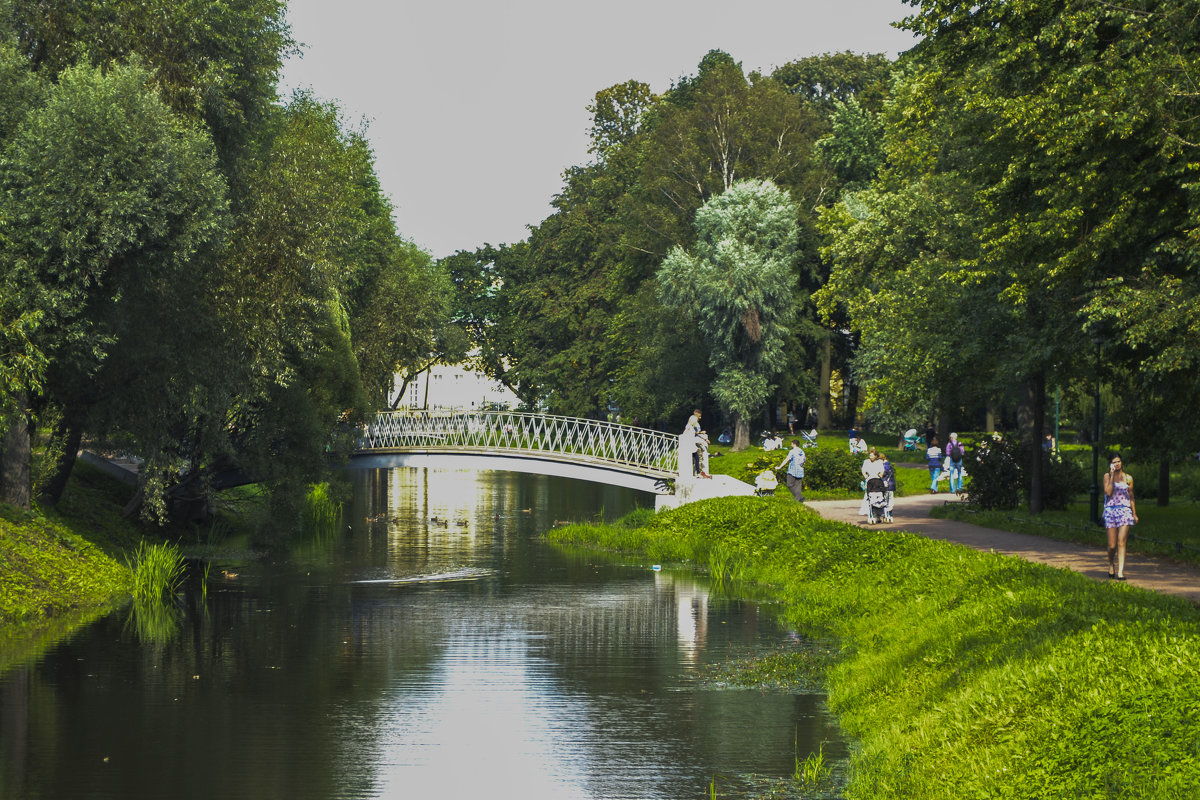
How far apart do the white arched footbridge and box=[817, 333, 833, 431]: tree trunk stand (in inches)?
627

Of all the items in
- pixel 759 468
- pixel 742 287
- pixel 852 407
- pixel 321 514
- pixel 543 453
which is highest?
pixel 742 287

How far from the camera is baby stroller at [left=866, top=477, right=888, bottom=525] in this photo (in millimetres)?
28516

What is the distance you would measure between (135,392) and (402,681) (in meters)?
11.7

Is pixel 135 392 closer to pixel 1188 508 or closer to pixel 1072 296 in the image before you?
pixel 1072 296

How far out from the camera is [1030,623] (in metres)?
13.3

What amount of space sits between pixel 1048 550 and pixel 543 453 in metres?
22.1

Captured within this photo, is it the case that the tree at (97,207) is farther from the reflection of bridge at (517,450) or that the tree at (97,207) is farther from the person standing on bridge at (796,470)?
the reflection of bridge at (517,450)

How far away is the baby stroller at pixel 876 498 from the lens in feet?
93.6

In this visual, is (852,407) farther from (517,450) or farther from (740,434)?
(517,450)

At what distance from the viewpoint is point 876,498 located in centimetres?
2853

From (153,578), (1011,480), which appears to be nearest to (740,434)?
(1011,480)

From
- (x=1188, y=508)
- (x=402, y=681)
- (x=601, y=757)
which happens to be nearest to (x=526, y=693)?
(x=402, y=681)

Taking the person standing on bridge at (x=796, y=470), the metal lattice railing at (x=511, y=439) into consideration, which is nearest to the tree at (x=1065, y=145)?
A: the person standing on bridge at (x=796, y=470)

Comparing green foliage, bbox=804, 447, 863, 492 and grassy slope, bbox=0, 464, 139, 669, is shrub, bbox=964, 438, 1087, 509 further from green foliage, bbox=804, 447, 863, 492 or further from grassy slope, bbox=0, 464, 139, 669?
grassy slope, bbox=0, 464, 139, 669
